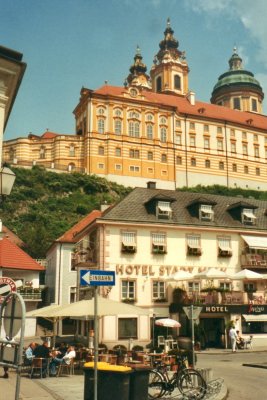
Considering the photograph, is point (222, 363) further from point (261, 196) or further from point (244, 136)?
point (244, 136)

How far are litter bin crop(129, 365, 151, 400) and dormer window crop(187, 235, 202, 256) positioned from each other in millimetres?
21695

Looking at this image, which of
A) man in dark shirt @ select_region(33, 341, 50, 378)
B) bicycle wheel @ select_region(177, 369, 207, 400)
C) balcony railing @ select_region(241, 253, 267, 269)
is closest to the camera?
bicycle wheel @ select_region(177, 369, 207, 400)

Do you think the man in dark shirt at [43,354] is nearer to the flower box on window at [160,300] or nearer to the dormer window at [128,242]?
the dormer window at [128,242]

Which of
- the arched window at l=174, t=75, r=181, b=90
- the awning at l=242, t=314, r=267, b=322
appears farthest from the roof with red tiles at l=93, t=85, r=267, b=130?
the awning at l=242, t=314, r=267, b=322

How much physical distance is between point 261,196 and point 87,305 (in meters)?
77.1

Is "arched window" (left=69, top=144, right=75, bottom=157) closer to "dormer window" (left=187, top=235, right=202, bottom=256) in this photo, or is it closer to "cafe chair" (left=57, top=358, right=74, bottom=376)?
"dormer window" (left=187, top=235, right=202, bottom=256)

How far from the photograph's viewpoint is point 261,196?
3551 inches

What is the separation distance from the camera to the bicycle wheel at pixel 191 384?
12.8 metres

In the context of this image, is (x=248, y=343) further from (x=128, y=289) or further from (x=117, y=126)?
(x=117, y=126)

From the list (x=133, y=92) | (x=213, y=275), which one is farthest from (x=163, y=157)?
(x=213, y=275)

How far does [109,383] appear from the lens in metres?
11.2

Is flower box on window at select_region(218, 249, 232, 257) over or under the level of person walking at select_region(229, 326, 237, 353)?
over

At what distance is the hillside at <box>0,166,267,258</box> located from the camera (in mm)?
72500

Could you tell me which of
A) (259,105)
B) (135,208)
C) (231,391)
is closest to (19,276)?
(135,208)
